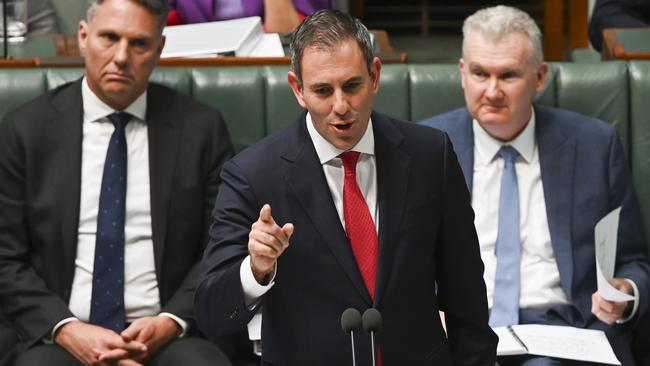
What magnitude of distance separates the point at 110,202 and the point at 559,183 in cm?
103

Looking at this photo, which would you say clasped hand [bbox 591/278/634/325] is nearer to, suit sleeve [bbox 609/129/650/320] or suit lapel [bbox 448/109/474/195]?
suit sleeve [bbox 609/129/650/320]

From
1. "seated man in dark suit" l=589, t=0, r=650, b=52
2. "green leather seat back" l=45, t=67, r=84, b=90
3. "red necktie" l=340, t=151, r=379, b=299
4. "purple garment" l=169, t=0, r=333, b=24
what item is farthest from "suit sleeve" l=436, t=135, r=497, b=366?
"seated man in dark suit" l=589, t=0, r=650, b=52

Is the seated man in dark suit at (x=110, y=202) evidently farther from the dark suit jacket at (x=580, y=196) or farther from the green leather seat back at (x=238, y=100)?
the dark suit jacket at (x=580, y=196)

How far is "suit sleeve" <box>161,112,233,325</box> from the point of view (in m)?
2.63

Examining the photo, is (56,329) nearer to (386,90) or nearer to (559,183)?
(386,90)

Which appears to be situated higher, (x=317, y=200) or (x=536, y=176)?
(x=317, y=200)

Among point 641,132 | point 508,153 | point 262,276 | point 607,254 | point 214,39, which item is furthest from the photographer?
point 214,39

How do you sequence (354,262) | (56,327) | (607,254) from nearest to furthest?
(354,262), (607,254), (56,327)

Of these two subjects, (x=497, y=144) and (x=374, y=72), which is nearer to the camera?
(x=374, y=72)

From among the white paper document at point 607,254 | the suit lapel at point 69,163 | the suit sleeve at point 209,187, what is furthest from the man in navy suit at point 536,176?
the suit lapel at point 69,163

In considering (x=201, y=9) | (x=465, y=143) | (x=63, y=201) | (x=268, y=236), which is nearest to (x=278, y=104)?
(x=465, y=143)

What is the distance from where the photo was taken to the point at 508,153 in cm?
277

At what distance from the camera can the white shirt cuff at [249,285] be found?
1875mm

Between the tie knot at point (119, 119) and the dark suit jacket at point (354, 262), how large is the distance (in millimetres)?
743
